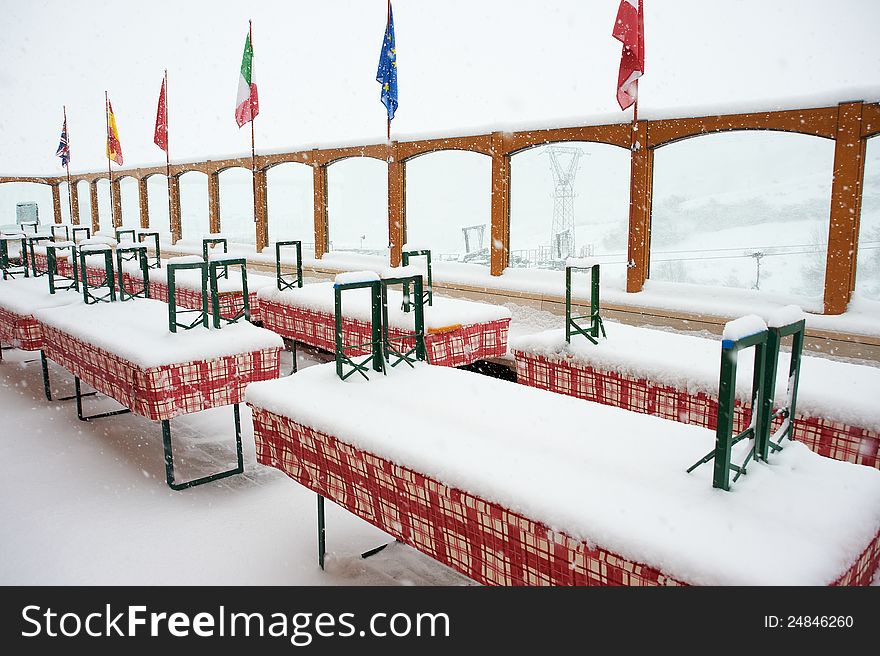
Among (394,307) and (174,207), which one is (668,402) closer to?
(394,307)

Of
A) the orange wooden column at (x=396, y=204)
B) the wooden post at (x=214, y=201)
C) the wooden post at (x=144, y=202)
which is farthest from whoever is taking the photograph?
the wooden post at (x=144, y=202)

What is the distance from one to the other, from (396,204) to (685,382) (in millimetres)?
8133

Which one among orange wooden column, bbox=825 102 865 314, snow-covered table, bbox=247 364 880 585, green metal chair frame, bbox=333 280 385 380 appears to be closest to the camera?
snow-covered table, bbox=247 364 880 585

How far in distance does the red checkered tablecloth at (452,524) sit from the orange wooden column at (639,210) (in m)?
6.21

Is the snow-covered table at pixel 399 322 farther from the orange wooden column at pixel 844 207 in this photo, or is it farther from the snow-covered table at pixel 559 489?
the orange wooden column at pixel 844 207

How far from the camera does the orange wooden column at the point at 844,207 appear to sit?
23.1 ft

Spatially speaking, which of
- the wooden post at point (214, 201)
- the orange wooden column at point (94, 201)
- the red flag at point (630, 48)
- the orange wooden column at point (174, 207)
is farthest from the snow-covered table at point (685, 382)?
the orange wooden column at point (94, 201)

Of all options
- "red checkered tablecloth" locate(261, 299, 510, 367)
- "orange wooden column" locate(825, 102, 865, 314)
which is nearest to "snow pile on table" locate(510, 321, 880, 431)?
"red checkered tablecloth" locate(261, 299, 510, 367)

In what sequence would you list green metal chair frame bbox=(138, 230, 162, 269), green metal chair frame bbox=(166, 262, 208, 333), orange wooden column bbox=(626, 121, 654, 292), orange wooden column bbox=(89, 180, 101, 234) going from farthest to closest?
orange wooden column bbox=(89, 180, 101, 234) → green metal chair frame bbox=(138, 230, 162, 269) → orange wooden column bbox=(626, 121, 654, 292) → green metal chair frame bbox=(166, 262, 208, 333)

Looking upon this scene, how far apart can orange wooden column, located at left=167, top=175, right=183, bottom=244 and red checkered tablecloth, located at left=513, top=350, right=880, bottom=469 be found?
1562cm

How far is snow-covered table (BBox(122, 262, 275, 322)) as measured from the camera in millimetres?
10164

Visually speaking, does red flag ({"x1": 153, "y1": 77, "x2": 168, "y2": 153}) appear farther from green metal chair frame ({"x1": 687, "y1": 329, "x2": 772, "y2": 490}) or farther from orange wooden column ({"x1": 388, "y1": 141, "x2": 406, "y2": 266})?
green metal chair frame ({"x1": 687, "y1": 329, "x2": 772, "y2": 490})

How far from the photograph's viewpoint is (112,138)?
19.2m

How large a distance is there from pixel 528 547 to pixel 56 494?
457 cm
